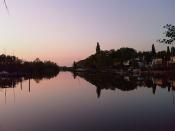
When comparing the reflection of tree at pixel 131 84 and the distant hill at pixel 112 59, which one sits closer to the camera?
the reflection of tree at pixel 131 84

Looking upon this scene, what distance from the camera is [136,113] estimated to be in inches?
958

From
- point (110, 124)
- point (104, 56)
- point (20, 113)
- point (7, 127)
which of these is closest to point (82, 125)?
point (110, 124)

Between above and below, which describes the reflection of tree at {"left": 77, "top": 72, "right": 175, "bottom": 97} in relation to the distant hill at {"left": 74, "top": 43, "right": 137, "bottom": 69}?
below

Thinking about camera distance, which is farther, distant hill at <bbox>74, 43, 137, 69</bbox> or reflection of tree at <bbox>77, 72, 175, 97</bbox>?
distant hill at <bbox>74, 43, 137, 69</bbox>

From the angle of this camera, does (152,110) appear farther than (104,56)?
No

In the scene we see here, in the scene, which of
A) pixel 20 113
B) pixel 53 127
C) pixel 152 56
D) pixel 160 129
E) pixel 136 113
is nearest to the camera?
pixel 160 129

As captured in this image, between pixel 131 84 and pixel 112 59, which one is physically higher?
pixel 112 59

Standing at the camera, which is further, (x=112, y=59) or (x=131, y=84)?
(x=112, y=59)

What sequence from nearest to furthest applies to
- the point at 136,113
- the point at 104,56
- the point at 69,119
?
1. the point at 69,119
2. the point at 136,113
3. the point at 104,56

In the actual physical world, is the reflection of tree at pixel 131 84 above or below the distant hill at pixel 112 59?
below

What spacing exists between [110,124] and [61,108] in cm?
896

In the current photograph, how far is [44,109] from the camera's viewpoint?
92.0ft

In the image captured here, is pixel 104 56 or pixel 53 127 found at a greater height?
pixel 104 56

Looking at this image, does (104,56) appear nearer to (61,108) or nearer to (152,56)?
(152,56)
